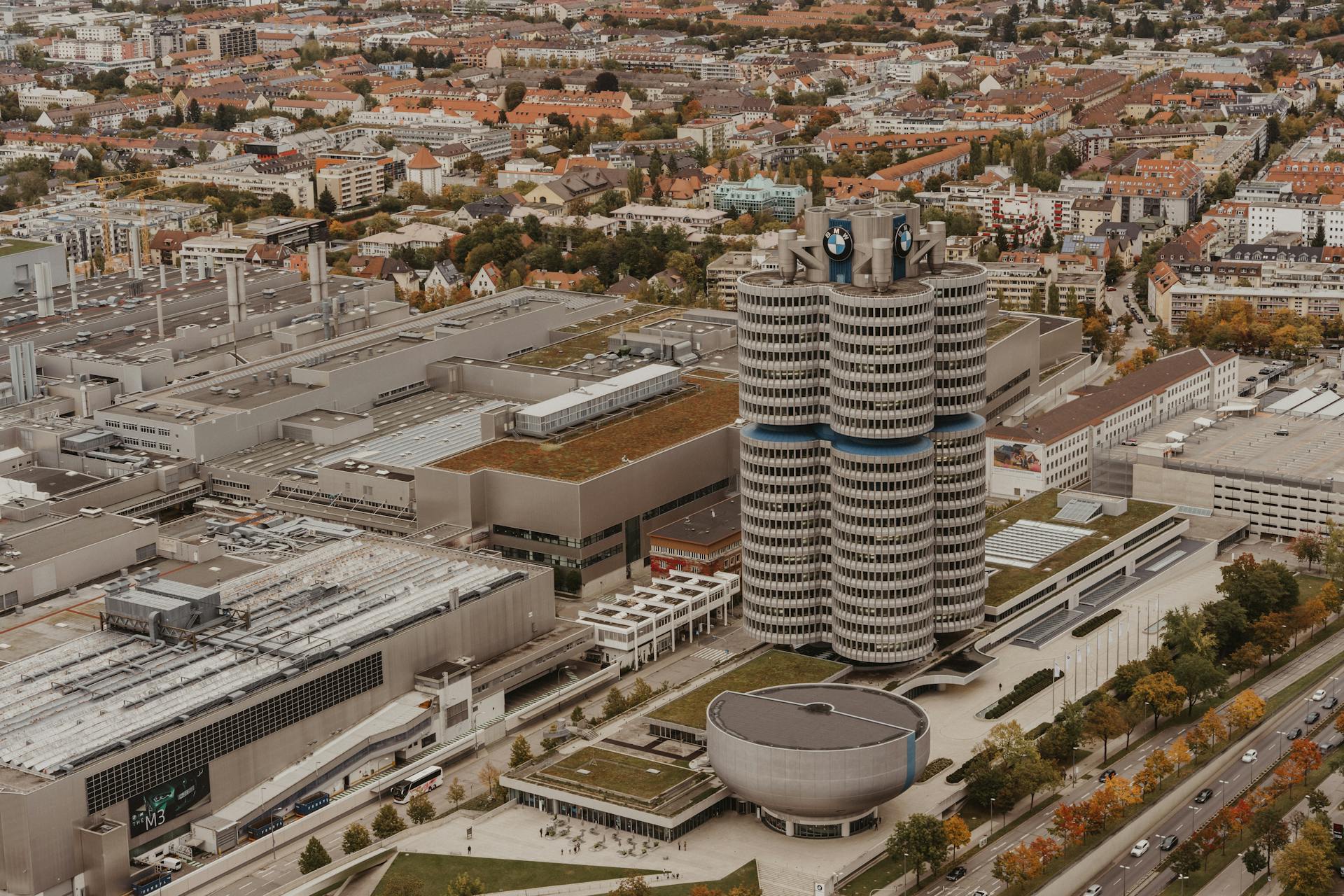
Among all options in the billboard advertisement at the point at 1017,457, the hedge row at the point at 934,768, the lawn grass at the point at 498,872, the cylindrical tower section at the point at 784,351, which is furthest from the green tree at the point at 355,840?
the billboard advertisement at the point at 1017,457

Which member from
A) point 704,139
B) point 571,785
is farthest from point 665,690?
point 704,139

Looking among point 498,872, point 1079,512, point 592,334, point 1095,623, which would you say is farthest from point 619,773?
point 592,334

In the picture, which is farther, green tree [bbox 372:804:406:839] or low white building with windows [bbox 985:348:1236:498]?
low white building with windows [bbox 985:348:1236:498]

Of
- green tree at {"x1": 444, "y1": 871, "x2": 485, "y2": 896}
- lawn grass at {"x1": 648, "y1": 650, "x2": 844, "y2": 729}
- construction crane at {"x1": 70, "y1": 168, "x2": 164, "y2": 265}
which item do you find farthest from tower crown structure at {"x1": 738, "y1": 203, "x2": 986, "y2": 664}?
construction crane at {"x1": 70, "y1": 168, "x2": 164, "y2": 265}

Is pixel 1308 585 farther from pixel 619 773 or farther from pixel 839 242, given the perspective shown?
pixel 619 773

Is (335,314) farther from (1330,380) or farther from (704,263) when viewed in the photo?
(1330,380)

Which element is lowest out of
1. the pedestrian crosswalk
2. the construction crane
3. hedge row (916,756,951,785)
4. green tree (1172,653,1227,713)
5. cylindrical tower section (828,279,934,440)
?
hedge row (916,756,951,785)

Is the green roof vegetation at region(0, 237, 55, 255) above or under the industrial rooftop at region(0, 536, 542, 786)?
above

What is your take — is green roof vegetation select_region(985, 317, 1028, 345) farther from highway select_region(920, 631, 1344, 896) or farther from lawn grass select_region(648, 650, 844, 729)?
lawn grass select_region(648, 650, 844, 729)
